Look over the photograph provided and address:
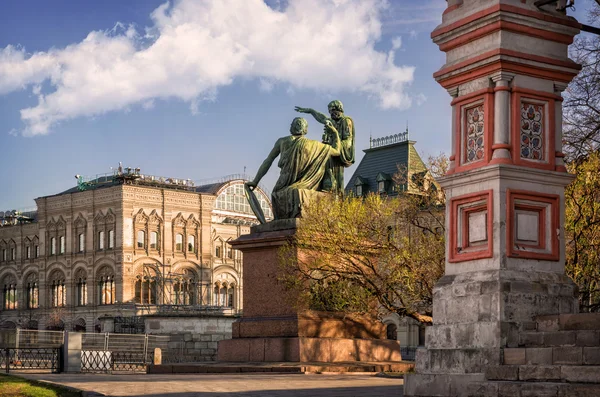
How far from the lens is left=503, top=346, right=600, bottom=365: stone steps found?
36.4 ft

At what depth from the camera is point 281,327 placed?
78.8 ft

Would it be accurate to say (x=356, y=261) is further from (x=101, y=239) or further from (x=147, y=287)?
(x=101, y=239)

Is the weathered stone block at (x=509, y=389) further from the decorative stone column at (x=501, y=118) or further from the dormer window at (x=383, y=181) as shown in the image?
the dormer window at (x=383, y=181)

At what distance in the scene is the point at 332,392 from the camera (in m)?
15.1

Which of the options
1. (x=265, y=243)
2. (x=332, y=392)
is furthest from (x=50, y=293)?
(x=332, y=392)

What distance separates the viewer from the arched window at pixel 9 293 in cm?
11981

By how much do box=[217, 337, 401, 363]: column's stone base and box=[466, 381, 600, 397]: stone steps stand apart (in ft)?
36.7

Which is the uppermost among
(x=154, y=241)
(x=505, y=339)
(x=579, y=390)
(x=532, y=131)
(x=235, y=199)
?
(x=235, y=199)

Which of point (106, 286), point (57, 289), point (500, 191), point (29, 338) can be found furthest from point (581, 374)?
point (57, 289)

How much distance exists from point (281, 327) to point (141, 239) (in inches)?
3390

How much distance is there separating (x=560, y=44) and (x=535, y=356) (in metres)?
4.12

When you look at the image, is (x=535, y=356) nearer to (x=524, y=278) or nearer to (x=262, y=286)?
(x=524, y=278)

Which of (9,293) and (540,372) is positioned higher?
(540,372)

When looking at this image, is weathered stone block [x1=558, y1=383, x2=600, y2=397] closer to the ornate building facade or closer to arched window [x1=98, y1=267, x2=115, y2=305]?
the ornate building facade
